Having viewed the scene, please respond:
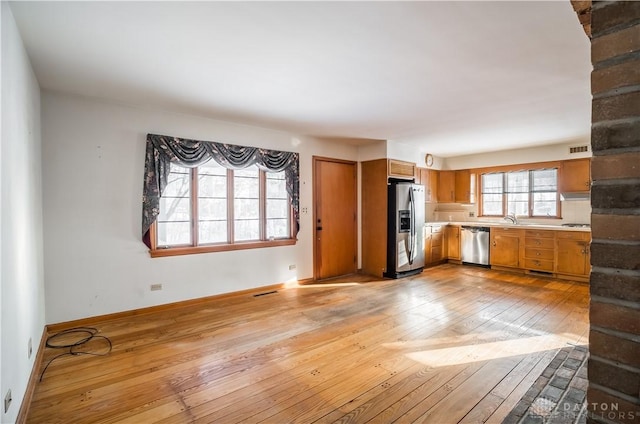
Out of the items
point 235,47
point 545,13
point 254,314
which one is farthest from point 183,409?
point 545,13

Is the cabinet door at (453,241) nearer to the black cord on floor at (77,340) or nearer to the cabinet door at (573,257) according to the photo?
the cabinet door at (573,257)

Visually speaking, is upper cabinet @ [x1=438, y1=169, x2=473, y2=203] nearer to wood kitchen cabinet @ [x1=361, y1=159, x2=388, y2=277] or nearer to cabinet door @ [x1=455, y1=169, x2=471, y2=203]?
Answer: cabinet door @ [x1=455, y1=169, x2=471, y2=203]

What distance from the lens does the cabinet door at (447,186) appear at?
23.9ft

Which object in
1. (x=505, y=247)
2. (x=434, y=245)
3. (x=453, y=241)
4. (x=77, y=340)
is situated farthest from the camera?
(x=453, y=241)

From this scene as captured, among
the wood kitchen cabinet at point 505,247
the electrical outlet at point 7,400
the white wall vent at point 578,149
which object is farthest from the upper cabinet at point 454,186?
the electrical outlet at point 7,400

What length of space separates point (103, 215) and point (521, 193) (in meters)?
7.13

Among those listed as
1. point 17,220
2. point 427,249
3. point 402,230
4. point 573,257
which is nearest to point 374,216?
point 402,230

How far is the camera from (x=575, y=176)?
5578 millimetres

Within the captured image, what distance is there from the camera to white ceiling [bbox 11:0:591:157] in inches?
75.3

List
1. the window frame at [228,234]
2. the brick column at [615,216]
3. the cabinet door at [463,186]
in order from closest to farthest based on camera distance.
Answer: the brick column at [615,216] < the window frame at [228,234] < the cabinet door at [463,186]

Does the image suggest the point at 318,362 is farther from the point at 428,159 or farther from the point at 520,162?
the point at 520,162

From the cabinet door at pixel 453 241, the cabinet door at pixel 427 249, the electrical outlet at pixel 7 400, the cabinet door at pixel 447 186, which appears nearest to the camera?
the electrical outlet at pixel 7 400

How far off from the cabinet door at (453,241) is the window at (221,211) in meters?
3.73

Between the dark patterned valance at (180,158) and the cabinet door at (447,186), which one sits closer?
the dark patterned valance at (180,158)
